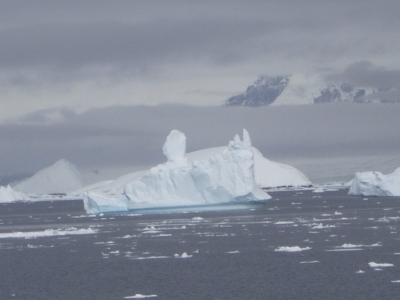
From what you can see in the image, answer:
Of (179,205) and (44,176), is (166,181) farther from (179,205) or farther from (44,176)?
(44,176)

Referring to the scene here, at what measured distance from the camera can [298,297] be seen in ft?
65.5

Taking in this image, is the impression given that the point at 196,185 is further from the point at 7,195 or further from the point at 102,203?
the point at 7,195

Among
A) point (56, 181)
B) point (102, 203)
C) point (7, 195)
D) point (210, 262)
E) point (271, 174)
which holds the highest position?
point (56, 181)

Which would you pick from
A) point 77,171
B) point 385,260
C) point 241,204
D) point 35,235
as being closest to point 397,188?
point 241,204

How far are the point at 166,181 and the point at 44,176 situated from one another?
274 feet

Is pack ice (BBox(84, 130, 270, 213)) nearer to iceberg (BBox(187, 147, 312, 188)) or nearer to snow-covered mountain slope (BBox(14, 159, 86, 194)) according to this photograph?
iceberg (BBox(187, 147, 312, 188))

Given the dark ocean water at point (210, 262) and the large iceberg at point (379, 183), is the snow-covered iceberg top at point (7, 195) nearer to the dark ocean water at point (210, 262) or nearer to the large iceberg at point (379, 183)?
the large iceberg at point (379, 183)

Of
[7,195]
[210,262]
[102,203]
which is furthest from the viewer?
[7,195]

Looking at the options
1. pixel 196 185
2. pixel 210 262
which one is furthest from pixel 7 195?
pixel 210 262

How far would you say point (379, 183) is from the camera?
67250mm

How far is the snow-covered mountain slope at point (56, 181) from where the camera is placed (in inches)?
5241

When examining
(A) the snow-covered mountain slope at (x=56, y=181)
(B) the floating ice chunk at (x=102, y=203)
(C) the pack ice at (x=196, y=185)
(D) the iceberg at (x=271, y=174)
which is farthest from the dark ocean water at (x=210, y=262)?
(A) the snow-covered mountain slope at (x=56, y=181)

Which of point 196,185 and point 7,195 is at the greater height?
point 7,195

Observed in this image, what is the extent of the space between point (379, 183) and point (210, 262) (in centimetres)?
4268
